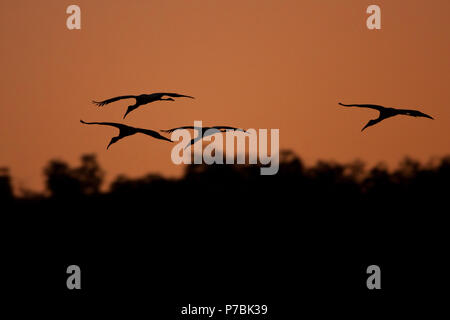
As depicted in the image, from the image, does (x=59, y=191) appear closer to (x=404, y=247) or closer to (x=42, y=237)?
(x=42, y=237)

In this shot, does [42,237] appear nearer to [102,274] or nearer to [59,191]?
[102,274]

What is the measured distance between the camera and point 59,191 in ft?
262

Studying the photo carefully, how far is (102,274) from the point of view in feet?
187

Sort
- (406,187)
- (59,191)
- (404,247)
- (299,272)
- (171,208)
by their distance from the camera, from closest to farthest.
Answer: (299,272), (404,247), (171,208), (406,187), (59,191)

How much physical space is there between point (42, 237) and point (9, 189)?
13.7 m

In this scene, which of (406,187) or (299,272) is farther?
(406,187)

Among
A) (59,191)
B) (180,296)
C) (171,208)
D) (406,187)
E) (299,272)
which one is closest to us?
(180,296)
